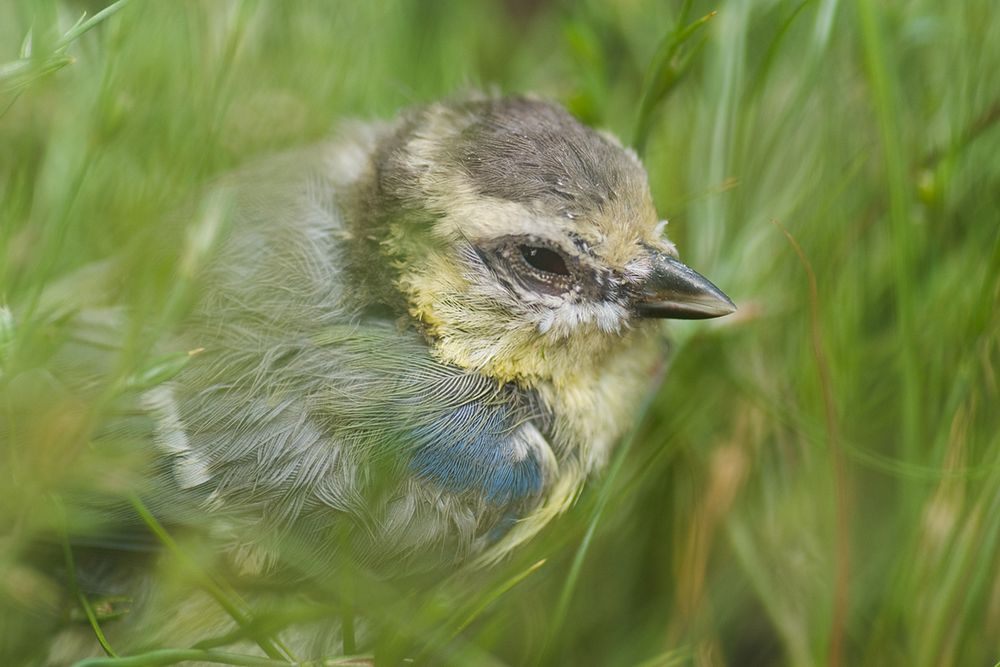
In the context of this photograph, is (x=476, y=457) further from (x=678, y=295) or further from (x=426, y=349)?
(x=678, y=295)

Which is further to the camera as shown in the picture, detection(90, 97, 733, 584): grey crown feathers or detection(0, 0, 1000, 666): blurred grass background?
detection(0, 0, 1000, 666): blurred grass background

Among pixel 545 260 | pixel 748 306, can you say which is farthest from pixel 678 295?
pixel 748 306

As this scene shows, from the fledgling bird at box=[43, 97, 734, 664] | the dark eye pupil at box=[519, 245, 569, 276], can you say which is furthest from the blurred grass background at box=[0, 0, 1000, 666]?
the dark eye pupil at box=[519, 245, 569, 276]

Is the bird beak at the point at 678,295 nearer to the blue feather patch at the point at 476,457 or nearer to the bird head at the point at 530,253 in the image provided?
the bird head at the point at 530,253

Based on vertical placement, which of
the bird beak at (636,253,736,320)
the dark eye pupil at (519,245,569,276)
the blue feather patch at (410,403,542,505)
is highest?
the dark eye pupil at (519,245,569,276)

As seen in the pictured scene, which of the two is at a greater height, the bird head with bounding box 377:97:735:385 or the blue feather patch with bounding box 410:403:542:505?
the bird head with bounding box 377:97:735:385

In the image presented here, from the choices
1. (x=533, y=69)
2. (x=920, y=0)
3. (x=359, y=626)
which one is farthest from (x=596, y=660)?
(x=533, y=69)

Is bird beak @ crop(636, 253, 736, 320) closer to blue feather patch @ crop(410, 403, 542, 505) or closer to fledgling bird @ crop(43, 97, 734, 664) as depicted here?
fledgling bird @ crop(43, 97, 734, 664)
